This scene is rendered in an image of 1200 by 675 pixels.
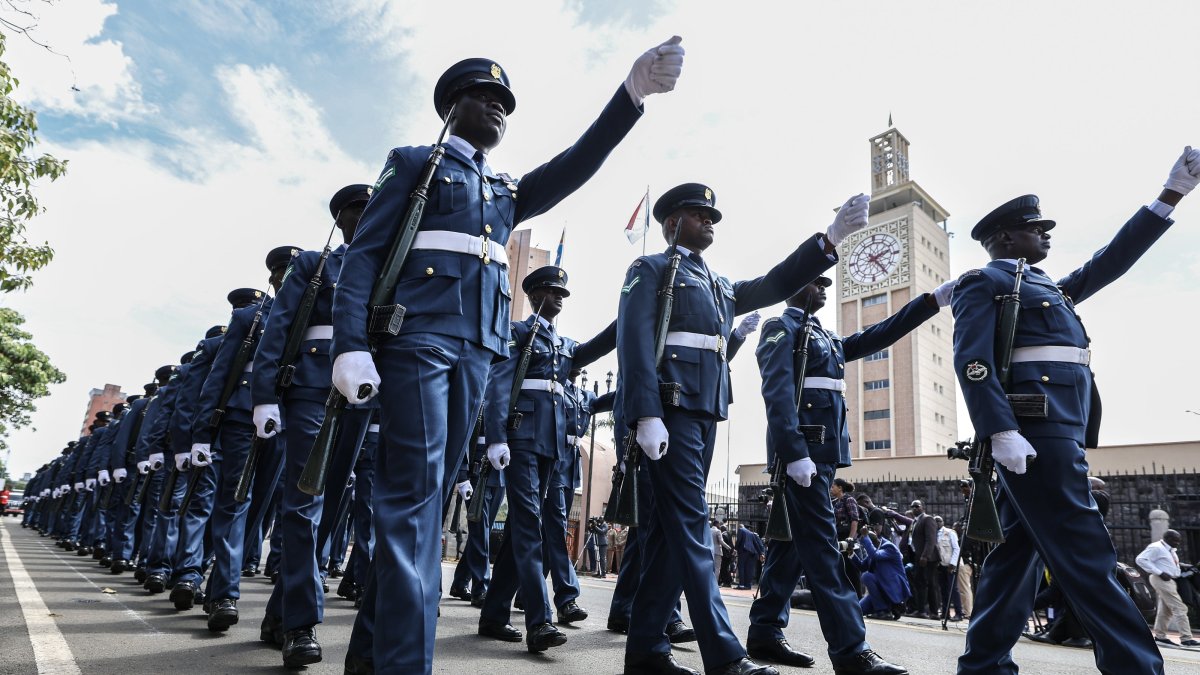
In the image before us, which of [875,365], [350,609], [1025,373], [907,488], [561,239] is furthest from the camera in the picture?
[875,365]

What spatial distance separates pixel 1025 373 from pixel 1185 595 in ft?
35.4

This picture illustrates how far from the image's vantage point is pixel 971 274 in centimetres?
→ 394

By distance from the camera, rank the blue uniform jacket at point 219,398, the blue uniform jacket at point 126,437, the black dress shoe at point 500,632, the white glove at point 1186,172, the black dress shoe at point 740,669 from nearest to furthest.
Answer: the black dress shoe at point 740,669 < the white glove at point 1186,172 < the black dress shoe at point 500,632 < the blue uniform jacket at point 219,398 < the blue uniform jacket at point 126,437

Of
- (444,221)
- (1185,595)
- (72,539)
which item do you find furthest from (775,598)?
(72,539)

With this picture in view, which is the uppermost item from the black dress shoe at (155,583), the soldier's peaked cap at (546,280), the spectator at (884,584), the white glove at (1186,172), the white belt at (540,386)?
the white glove at (1186,172)

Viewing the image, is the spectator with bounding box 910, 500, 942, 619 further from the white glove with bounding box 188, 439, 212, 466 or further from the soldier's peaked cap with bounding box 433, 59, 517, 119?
the soldier's peaked cap with bounding box 433, 59, 517, 119

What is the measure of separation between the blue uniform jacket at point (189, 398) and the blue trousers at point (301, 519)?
2728 mm

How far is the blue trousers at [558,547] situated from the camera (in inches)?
230

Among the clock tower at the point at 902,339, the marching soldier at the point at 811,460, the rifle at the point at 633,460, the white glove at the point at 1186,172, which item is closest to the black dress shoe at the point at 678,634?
the marching soldier at the point at 811,460

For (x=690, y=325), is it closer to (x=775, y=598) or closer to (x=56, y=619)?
(x=775, y=598)

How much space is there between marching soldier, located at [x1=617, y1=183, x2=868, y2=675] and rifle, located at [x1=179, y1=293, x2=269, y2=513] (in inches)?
128

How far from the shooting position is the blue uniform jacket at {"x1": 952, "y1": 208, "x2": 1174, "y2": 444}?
347cm

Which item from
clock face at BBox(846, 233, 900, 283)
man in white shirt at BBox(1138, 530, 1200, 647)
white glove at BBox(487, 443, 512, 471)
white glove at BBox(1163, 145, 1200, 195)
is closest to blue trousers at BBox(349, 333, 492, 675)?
white glove at BBox(487, 443, 512, 471)

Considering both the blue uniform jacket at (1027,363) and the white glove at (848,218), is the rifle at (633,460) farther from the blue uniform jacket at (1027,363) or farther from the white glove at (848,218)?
the blue uniform jacket at (1027,363)
